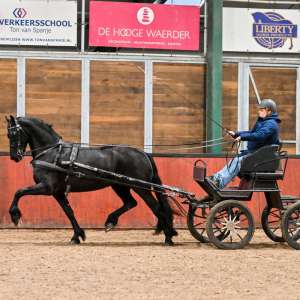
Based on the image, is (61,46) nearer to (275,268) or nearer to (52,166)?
(52,166)

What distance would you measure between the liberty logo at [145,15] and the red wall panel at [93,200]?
3.33 meters

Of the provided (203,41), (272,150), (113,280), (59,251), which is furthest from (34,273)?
(203,41)

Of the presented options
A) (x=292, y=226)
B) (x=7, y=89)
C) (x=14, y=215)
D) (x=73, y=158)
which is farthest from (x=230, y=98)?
(x=14, y=215)

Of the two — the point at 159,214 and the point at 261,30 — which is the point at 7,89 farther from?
the point at 261,30

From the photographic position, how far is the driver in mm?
10297

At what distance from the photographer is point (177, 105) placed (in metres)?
15.4

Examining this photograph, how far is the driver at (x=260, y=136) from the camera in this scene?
33.8 feet

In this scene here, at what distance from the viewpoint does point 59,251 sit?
9.81m

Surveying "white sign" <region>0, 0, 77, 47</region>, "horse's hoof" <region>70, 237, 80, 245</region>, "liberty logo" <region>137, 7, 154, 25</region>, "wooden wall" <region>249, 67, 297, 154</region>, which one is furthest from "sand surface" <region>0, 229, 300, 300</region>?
"liberty logo" <region>137, 7, 154, 25</region>

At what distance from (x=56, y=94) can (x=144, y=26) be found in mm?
2363

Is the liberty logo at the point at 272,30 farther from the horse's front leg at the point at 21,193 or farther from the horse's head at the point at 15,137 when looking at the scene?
the horse's front leg at the point at 21,193

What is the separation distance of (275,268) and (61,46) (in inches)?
324

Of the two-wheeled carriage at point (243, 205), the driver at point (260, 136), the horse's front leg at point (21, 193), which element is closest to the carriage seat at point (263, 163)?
the two-wheeled carriage at point (243, 205)

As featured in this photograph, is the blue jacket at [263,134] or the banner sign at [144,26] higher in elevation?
the banner sign at [144,26]
